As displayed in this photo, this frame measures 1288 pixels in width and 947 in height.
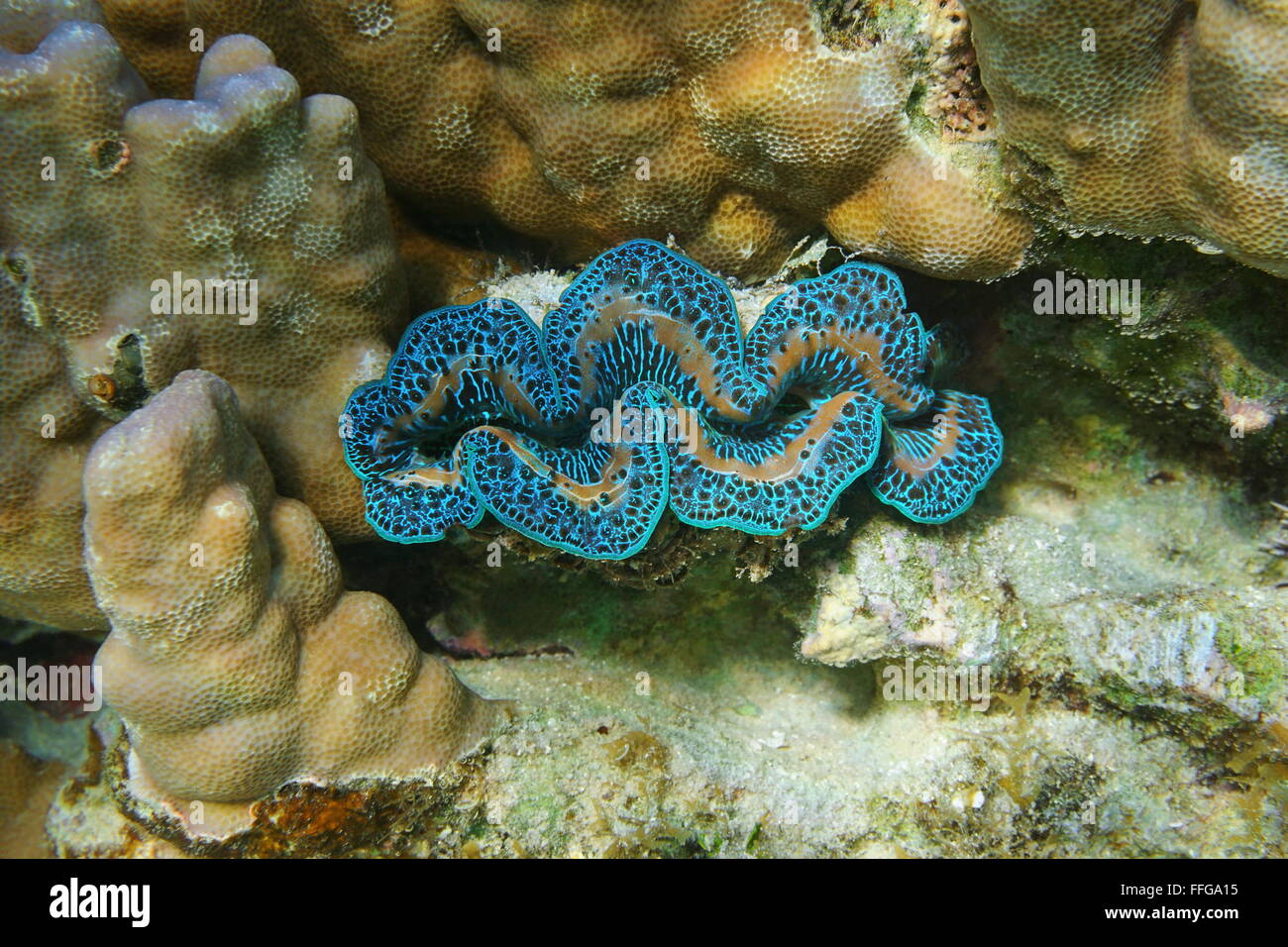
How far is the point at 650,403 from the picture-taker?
3.01 m

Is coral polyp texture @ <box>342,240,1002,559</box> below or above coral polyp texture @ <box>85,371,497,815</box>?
above

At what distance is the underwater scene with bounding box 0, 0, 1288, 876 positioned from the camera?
2504 millimetres

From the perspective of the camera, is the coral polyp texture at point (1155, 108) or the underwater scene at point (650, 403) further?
the underwater scene at point (650, 403)

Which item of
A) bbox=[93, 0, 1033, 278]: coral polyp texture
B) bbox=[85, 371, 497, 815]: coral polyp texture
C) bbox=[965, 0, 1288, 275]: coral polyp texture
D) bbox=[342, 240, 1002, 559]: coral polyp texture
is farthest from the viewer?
bbox=[342, 240, 1002, 559]: coral polyp texture

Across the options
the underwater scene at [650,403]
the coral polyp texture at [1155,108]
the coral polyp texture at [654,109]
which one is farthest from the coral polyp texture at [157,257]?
the coral polyp texture at [1155,108]

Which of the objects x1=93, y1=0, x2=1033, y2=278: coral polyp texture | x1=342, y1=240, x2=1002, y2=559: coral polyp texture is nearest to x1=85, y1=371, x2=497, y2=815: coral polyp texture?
x1=342, y1=240, x2=1002, y2=559: coral polyp texture

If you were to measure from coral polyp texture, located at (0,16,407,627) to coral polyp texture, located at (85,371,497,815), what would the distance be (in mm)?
304

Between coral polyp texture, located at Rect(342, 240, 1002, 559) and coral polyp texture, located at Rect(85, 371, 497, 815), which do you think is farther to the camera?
coral polyp texture, located at Rect(342, 240, 1002, 559)

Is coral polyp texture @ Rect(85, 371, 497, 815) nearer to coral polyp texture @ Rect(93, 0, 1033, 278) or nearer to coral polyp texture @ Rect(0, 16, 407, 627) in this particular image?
coral polyp texture @ Rect(0, 16, 407, 627)

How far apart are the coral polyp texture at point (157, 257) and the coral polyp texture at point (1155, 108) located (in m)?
2.36

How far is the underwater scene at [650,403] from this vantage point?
250cm

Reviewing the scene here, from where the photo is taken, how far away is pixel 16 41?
252cm

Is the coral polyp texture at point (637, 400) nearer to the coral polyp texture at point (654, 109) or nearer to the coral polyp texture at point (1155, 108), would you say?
the coral polyp texture at point (654, 109)

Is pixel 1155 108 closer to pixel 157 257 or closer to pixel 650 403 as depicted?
pixel 650 403
